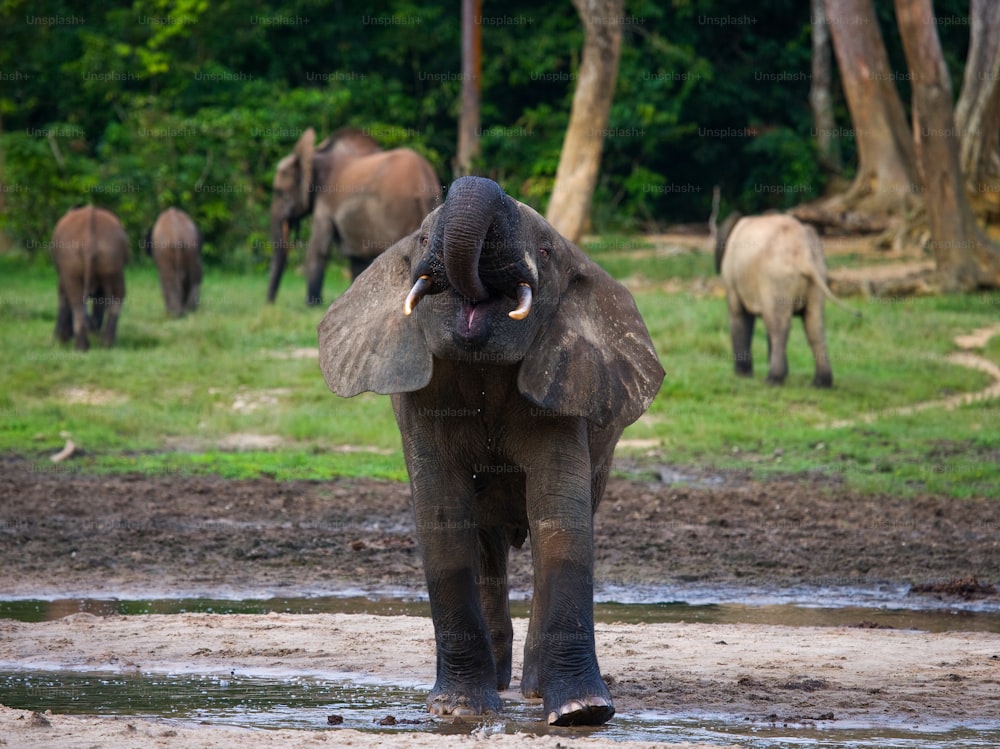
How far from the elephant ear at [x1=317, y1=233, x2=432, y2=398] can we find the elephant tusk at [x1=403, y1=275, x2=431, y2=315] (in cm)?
26

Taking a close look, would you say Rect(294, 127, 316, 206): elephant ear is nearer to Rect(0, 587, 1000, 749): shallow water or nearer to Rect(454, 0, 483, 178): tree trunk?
Rect(454, 0, 483, 178): tree trunk

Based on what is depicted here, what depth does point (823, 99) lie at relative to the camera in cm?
3139

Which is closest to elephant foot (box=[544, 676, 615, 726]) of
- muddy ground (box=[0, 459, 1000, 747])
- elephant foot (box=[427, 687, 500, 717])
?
elephant foot (box=[427, 687, 500, 717])

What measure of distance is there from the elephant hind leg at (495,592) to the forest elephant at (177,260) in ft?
44.4

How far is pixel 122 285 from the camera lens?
1817cm

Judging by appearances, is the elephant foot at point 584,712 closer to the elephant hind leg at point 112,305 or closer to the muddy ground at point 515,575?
the muddy ground at point 515,575

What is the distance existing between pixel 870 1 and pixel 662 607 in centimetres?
1903

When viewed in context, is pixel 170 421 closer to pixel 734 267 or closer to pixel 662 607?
pixel 734 267

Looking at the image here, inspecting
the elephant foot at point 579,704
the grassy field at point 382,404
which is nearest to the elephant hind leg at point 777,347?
the grassy field at point 382,404

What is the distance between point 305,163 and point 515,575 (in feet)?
43.8

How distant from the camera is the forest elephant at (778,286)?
16.3 metres

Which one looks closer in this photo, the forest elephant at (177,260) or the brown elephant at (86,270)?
the brown elephant at (86,270)

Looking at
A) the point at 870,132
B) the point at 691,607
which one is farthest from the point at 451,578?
the point at 870,132

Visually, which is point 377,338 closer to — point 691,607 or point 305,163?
point 691,607
